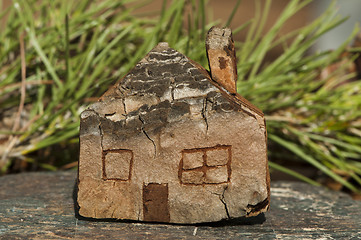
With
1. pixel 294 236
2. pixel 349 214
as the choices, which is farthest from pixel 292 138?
pixel 294 236

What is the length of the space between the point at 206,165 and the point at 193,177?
3 centimetres

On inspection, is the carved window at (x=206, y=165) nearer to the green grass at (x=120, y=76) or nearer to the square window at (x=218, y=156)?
the square window at (x=218, y=156)

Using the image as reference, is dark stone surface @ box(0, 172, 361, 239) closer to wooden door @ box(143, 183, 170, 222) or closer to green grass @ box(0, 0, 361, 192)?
wooden door @ box(143, 183, 170, 222)

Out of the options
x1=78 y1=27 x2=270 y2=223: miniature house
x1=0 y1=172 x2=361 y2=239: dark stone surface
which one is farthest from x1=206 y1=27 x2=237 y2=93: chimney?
x1=0 y1=172 x2=361 y2=239: dark stone surface

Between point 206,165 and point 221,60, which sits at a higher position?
point 221,60

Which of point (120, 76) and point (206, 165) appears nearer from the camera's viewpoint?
point (206, 165)

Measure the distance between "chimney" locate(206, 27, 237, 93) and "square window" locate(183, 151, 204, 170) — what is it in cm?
12

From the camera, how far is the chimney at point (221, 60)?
2.53ft

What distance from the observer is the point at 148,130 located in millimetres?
745

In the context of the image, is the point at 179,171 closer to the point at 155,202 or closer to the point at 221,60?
the point at 155,202

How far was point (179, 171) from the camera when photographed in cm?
75

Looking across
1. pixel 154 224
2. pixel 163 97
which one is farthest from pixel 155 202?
pixel 163 97

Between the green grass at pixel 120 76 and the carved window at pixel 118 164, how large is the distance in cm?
31

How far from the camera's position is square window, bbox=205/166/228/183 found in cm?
74
